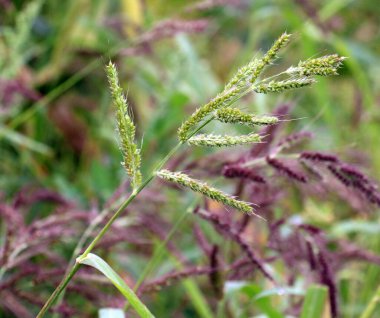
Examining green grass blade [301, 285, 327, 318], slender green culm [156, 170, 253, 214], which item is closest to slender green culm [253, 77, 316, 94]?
slender green culm [156, 170, 253, 214]

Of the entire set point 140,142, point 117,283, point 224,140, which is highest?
point 140,142

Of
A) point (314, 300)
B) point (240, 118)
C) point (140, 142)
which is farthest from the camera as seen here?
point (140, 142)

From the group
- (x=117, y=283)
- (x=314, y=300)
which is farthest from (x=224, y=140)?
(x=314, y=300)

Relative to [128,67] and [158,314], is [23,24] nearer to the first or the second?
[158,314]

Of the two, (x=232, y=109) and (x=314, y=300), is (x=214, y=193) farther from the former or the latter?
(x=314, y=300)

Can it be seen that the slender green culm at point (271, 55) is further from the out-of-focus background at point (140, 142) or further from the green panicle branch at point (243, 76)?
the out-of-focus background at point (140, 142)

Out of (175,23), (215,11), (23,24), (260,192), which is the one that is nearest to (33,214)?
(23,24)
